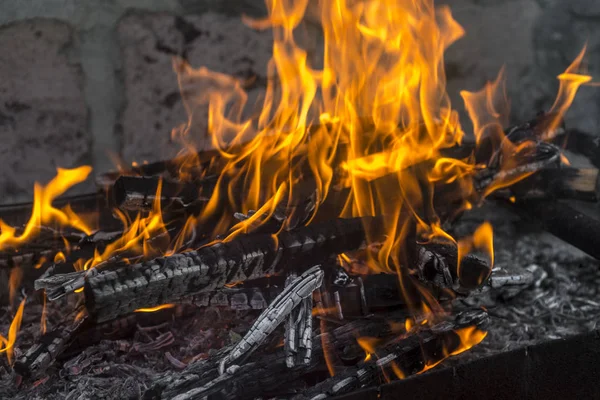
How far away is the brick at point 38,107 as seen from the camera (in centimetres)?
305

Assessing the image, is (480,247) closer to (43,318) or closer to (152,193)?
(152,193)

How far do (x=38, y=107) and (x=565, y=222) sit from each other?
2704 mm

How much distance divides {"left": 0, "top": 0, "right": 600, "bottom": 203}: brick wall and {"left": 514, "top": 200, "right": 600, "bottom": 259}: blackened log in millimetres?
926

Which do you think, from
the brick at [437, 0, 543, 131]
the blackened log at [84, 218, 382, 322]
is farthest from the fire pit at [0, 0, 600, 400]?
the brick at [437, 0, 543, 131]

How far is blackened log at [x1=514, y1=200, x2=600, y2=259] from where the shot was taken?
A: 274 centimetres

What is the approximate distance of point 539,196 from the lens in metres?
3.04

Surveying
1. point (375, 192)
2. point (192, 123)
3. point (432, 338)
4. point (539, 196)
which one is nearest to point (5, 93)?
point (192, 123)

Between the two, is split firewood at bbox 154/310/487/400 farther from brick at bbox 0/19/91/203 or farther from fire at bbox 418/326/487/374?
brick at bbox 0/19/91/203

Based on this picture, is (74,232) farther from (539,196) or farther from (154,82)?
(539,196)

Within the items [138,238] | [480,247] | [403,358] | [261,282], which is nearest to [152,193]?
[138,238]

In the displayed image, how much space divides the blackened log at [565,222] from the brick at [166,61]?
5.44ft

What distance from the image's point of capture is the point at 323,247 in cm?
226

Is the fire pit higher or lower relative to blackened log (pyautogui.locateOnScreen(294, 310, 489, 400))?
higher

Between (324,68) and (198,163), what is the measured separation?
1.07 m
